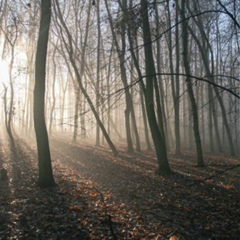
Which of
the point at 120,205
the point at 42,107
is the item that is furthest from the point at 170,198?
the point at 42,107

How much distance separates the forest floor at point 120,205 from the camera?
6.33 meters

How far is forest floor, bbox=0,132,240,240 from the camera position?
6.33 meters

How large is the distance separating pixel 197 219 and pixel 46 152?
5391mm

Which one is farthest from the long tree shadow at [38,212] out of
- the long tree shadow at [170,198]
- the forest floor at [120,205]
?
the long tree shadow at [170,198]

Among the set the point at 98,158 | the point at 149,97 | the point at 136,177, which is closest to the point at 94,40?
the point at 98,158

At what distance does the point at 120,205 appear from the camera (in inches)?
327

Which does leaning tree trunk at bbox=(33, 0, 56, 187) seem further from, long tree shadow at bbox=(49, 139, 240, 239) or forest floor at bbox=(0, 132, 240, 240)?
long tree shadow at bbox=(49, 139, 240, 239)

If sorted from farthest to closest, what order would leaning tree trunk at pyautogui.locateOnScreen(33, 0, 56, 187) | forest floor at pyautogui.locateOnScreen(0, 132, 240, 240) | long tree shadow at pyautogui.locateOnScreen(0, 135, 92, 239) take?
1. leaning tree trunk at pyautogui.locateOnScreen(33, 0, 56, 187)
2. forest floor at pyautogui.locateOnScreen(0, 132, 240, 240)
3. long tree shadow at pyautogui.locateOnScreen(0, 135, 92, 239)

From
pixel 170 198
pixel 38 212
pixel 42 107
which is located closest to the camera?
pixel 38 212

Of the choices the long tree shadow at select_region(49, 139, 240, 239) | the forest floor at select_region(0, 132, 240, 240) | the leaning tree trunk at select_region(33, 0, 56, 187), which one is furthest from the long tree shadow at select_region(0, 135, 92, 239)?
the long tree shadow at select_region(49, 139, 240, 239)

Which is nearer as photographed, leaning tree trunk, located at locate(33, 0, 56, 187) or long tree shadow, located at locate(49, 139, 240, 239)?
long tree shadow, located at locate(49, 139, 240, 239)

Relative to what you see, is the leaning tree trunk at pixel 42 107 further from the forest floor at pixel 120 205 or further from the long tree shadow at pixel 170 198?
the long tree shadow at pixel 170 198

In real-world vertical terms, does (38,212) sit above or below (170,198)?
above

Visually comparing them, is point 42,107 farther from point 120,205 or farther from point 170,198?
point 170,198
